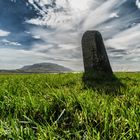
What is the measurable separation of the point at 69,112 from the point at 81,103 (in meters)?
0.29

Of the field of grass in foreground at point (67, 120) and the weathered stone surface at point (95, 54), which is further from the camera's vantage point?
the weathered stone surface at point (95, 54)

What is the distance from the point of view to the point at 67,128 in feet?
10.3

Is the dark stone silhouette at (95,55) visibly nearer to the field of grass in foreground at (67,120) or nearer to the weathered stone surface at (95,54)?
the weathered stone surface at (95,54)

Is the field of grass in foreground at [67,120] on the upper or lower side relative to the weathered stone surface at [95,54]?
lower

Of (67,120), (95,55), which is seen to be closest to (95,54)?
(95,55)

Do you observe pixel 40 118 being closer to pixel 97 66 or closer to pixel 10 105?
pixel 10 105

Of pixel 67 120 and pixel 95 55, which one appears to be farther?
pixel 95 55

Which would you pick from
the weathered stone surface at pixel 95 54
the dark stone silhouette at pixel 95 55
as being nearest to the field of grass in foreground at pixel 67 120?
the dark stone silhouette at pixel 95 55

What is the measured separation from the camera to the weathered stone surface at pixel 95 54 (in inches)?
506

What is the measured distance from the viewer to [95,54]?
42.8ft

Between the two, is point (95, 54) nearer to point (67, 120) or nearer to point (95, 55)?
point (95, 55)

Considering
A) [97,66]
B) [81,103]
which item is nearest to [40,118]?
[81,103]

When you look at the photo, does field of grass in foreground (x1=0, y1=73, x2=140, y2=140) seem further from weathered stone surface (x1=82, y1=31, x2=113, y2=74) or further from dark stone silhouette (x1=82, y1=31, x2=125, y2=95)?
weathered stone surface (x1=82, y1=31, x2=113, y2=74)

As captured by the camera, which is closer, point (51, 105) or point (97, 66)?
Result: point (51, 105)
